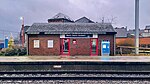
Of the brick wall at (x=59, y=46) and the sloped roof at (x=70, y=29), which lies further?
the sloped roof at (x=70, y=29)

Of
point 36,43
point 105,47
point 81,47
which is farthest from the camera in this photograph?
point 36,43

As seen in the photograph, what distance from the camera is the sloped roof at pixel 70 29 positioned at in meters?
25.8

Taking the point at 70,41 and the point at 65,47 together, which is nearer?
the point at 70,41

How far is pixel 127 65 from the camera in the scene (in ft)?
49.1

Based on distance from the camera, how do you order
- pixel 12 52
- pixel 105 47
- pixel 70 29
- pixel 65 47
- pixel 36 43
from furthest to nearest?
1. pixel 70 29
2. pixel 65 47
3. pixel 36 43
4. pixel 12 52
5. pixel 105 47

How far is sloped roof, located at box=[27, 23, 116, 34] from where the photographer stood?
25.8 metres

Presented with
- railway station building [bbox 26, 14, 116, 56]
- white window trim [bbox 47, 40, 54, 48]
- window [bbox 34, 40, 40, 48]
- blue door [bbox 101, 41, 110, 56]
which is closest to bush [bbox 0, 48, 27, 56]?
railway station building [bbox 26, 14, 116, 56]

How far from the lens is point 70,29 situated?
26812 mm

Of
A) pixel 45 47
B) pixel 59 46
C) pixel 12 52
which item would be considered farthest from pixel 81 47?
pixel 12 52

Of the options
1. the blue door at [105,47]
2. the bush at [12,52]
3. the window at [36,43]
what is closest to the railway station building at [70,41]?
the window at [36,43]

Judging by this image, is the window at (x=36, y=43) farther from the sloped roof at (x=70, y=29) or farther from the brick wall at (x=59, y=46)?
the sloped roof at (x=70, y=29)

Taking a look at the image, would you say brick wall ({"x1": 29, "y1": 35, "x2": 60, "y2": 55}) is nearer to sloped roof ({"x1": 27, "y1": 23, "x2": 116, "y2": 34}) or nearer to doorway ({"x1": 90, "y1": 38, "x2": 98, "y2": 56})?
sloped roof ({"x1": 27, "y1": 23, "x2": 116, "y2": 34})

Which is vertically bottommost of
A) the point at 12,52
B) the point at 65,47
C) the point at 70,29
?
the point at 12,52

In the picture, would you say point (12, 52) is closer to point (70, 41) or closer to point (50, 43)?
point (50, 43)
